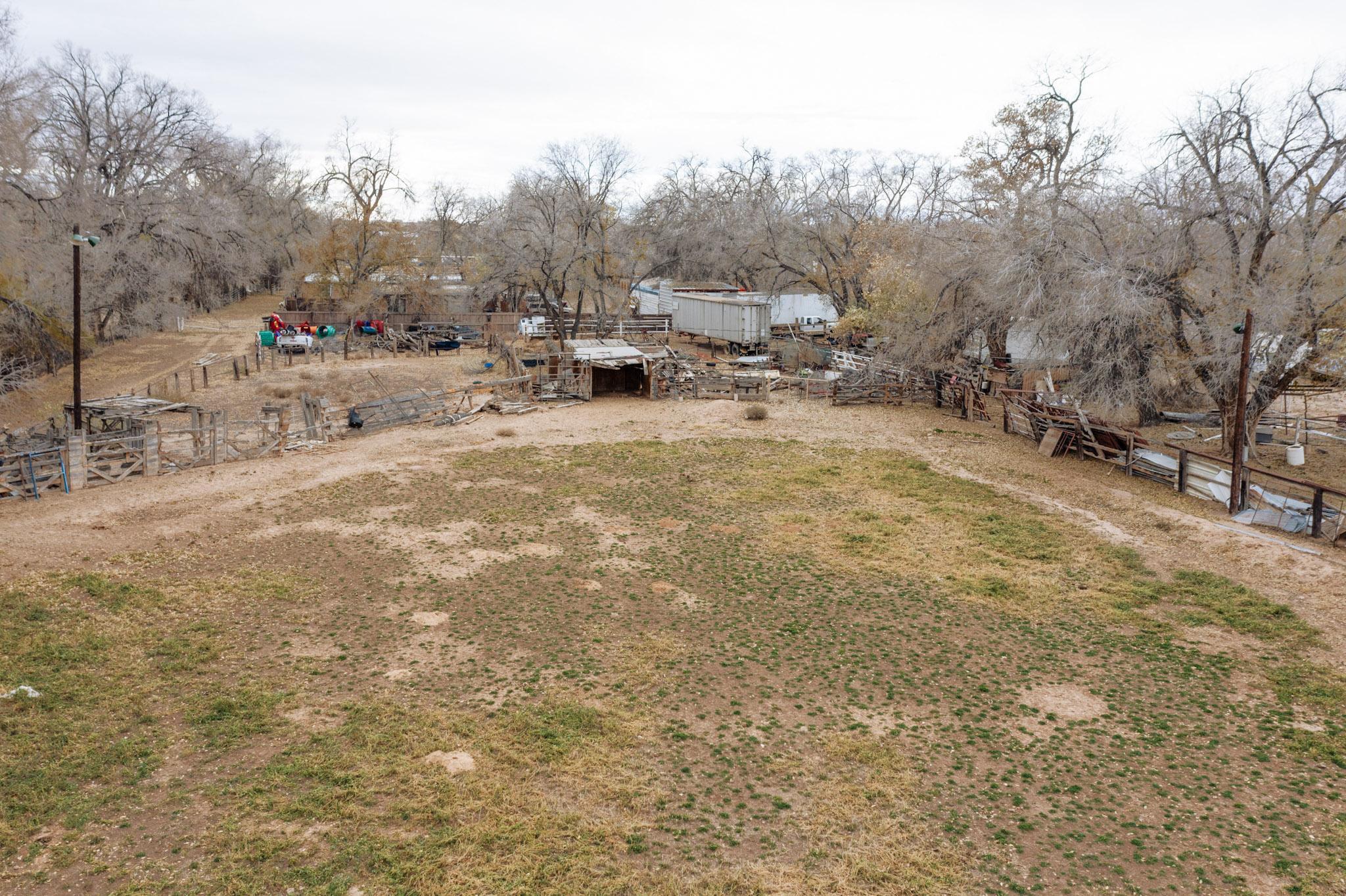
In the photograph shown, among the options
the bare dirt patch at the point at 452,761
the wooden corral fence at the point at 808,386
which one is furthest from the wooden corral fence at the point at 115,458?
the wooden corral fence at the point at 808,386

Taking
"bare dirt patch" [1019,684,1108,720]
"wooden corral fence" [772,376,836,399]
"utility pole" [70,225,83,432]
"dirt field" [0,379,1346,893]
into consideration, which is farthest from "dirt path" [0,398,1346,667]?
"bare dirt patch" [1019,684,1108,720]

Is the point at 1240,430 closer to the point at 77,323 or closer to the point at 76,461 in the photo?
the point at 76,461

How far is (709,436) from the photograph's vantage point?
2909cm

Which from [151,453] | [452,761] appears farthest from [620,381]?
[452,761]

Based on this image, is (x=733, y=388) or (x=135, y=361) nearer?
Answer: (x=733, y=388)

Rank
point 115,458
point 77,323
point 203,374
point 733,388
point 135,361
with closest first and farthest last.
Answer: point 77,323 → point 115,458 → point 733,388 → point 203,374 → point 135,361

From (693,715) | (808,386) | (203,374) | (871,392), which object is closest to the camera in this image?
(693,715)

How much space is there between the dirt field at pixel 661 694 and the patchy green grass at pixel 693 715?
0.17 feet

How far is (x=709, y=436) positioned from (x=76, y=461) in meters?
18.1

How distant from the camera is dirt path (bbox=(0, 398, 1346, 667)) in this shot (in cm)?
1684

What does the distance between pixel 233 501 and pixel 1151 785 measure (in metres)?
19.8

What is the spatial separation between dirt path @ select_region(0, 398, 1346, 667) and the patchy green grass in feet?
4.17

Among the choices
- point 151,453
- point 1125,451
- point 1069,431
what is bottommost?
point 151,453

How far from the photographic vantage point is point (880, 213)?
219ft
